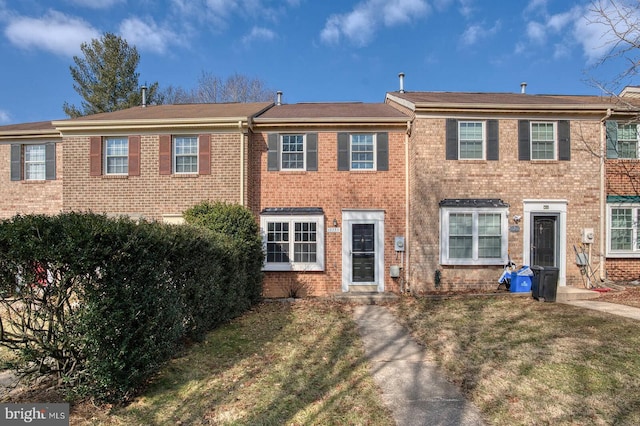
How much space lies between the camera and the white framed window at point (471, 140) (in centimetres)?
1101

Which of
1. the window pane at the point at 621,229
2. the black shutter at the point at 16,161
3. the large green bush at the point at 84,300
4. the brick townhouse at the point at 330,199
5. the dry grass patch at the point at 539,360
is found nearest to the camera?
the large green bush at the point at 84,300

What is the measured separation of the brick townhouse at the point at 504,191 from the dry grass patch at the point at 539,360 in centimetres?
242

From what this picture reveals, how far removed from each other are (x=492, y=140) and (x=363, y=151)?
13.1ft

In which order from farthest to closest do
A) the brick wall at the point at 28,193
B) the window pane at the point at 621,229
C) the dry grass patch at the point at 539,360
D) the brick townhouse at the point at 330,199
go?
Answer: the brick wall at the point at 28,193, the brick townhouse at the point at 330,199, the window pane at the point at 621,229, the dry grass patch at the point at 539,360

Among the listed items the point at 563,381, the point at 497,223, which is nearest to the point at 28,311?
the point at 563,381

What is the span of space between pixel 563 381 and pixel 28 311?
632cm


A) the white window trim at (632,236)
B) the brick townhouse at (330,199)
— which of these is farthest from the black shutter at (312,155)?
the white window trim at (632,236)

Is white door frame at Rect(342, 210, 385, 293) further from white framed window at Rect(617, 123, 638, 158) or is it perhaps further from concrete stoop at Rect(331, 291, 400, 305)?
white framed window at Rect(617, 123, 638, 158)

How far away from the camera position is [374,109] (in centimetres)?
1339

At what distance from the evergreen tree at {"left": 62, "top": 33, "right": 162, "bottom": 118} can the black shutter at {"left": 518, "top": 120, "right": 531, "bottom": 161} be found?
2380 cm

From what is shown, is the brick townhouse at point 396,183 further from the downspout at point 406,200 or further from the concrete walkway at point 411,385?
the concrete walkway at point 411,385

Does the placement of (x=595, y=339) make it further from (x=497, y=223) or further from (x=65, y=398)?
(x=65, y=398)

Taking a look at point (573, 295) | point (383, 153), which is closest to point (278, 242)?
point (383, 153)

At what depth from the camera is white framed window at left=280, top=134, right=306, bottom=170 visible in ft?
38.4
